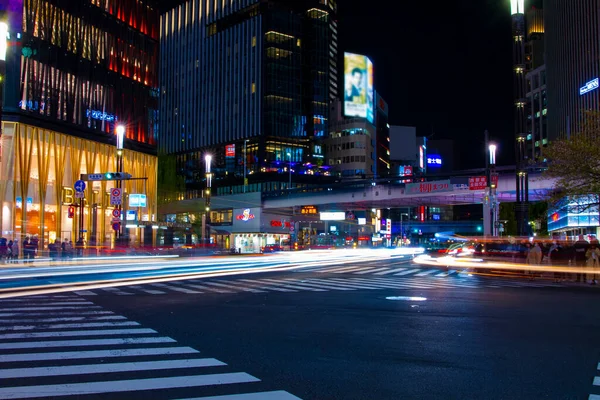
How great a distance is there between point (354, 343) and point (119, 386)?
4.45 m

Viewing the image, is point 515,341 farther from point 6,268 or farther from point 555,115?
point 555,115

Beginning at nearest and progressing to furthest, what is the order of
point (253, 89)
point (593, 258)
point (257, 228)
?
point (593, 258), point (257, 228), point (253, 89)

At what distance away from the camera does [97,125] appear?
64.5 m

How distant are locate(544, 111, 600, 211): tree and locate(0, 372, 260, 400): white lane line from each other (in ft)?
72.0

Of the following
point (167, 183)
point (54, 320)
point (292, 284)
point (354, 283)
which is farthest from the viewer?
point (167, 183)

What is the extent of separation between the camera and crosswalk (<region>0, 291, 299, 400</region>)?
667 centimetres

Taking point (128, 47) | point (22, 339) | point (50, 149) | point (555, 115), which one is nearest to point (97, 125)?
point (50, 149)

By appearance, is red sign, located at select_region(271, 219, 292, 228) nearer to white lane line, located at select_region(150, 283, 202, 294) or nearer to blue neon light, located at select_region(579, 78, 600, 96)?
blue neon light, located at select_region(579, 78, 600, 96)

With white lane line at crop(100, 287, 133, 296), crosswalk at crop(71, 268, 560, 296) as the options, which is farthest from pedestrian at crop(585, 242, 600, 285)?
white lane line at crop(100, 287, 133, 296)

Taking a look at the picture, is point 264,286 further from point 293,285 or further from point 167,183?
point 167,183

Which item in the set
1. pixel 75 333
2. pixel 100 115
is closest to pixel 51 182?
pixel 100 115

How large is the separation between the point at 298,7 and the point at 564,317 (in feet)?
379

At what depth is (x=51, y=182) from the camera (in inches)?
2371

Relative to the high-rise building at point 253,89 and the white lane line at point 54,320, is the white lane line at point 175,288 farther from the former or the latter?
the high-rise building at point 253,89
